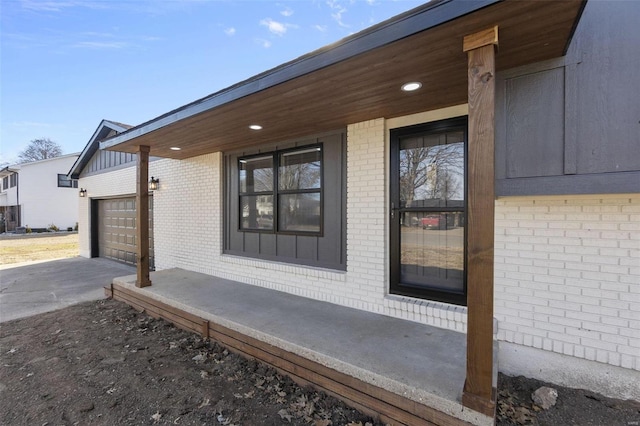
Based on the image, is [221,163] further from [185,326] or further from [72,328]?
[72,328]

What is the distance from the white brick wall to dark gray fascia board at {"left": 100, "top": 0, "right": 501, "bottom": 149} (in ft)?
5.75

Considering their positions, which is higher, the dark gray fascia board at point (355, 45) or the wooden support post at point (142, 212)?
the dark gray fascia board at point (355, 45)

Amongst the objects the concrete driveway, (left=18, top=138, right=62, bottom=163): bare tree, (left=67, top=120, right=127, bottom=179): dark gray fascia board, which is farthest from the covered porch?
(left=18, top=138, right=62, bottom=163): bare tree

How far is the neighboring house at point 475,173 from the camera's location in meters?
1.80

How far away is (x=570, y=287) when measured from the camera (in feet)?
7.79

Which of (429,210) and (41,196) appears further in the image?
(41,196)

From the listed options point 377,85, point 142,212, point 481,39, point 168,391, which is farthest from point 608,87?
point 142,212

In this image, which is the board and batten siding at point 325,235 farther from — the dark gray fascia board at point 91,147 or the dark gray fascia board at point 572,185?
the dark gray fascia board at point 91,147

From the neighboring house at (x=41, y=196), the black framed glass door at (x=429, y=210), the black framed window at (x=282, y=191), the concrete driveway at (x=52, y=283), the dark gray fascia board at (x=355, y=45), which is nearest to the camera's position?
the dark gray fascia board at (x=355, y=45)

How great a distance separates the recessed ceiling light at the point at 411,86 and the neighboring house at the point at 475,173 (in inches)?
3.5

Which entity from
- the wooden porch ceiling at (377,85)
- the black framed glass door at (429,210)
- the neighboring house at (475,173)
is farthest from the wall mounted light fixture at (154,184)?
the black framed glass door at (429,210)

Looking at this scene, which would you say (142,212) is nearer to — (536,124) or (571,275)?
(536,124)

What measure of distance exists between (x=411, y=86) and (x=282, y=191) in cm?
260

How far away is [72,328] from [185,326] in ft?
5.29
